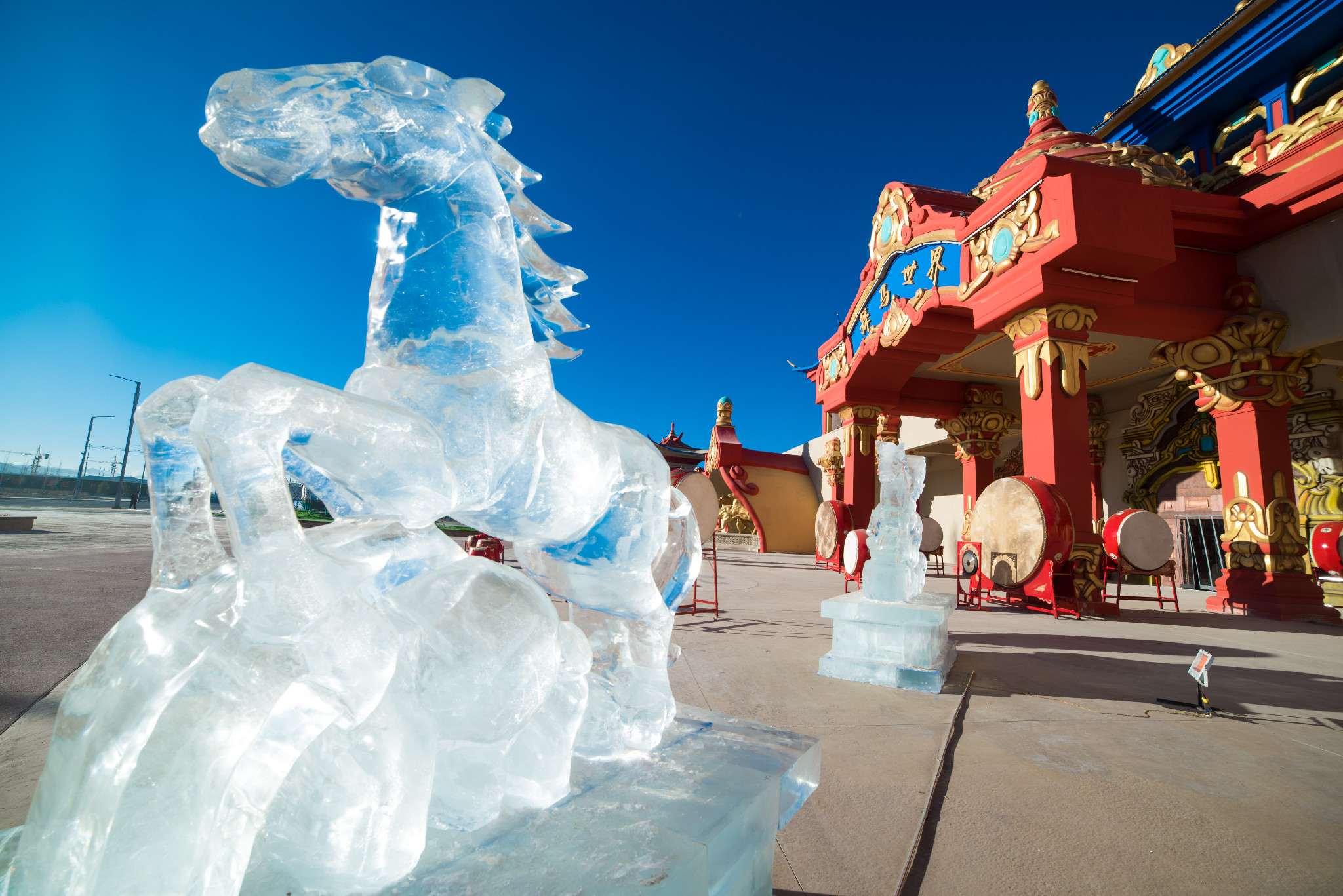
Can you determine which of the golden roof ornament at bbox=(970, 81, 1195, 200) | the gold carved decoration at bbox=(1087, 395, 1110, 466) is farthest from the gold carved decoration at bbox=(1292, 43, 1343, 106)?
the gold carved decoration at bbox=(1087, 395, 1110, 466)

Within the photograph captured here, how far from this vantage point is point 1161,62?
9.94m

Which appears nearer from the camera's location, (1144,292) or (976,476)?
(1144,292)

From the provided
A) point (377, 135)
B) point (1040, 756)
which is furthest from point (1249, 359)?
point (377, 135)

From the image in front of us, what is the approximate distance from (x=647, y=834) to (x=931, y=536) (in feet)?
35.0

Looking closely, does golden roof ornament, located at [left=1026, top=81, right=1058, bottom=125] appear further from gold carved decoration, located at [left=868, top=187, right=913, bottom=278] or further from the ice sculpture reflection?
the ice sculpture reflection

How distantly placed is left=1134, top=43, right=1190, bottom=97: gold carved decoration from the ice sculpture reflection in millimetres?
12442

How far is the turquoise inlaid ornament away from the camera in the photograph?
6469 mm

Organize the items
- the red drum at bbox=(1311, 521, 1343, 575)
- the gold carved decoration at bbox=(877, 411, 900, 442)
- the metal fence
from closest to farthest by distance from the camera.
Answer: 1. the red drum at bbox=(1311, 521, 1343, 575)
2. the metal fence
3. the gold carved decoration at bbox=(877, 411, 900, 442)

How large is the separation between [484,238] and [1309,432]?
11.1 meters

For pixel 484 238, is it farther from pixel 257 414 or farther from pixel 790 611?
pixel 790 611

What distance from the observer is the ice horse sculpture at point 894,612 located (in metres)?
3.35

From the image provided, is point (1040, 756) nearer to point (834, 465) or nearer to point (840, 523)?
point (840, 523)

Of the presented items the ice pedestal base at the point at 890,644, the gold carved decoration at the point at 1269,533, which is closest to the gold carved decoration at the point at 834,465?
the gold carved decoration at the point at 1269,533

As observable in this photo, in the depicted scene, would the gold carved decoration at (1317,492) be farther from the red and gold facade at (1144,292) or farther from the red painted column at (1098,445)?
the red painted column at (1098,445)
